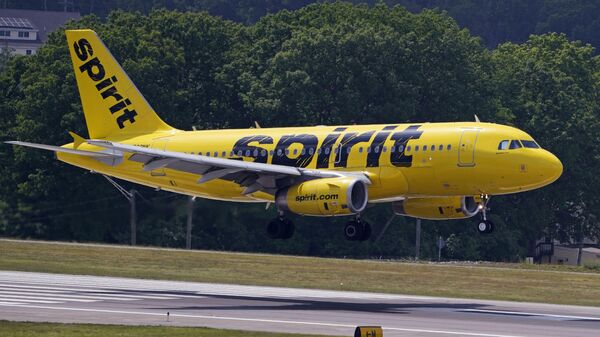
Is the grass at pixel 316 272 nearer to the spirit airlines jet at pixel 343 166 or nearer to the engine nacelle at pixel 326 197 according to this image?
the spirit airlines jet at pixel 343 166

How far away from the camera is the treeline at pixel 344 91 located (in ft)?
412

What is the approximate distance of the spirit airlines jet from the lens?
71.8 m

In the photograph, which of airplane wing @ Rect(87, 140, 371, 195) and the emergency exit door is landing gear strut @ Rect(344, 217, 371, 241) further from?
the emergency exit door

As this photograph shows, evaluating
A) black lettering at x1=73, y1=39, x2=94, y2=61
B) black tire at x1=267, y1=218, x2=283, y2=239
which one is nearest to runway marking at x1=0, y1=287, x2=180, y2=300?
black tire at x1=267, y1=218, x2=283, y2=239

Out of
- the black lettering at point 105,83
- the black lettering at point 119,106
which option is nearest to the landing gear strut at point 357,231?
the black lettering at point 119,106

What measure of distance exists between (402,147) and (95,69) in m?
19.9

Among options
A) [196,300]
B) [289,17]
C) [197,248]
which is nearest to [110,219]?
[196,300]

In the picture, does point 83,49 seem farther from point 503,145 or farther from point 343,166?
point 503,145

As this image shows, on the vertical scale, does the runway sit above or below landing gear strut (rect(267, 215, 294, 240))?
below

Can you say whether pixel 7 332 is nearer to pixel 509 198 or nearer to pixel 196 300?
pixel 196 300

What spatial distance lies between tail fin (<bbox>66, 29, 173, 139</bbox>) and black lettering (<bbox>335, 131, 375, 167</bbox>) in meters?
13.0

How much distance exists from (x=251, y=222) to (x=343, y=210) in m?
14.2

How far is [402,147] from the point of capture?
7350 centimetres

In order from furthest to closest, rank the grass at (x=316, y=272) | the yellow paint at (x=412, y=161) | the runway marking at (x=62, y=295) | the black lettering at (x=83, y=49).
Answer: the black lettering at (x=83, y=49)
the grass at (x=316, y=272)
the yellow paint at (x=412, y=161)
the runway marking at (x=62, y=295)
